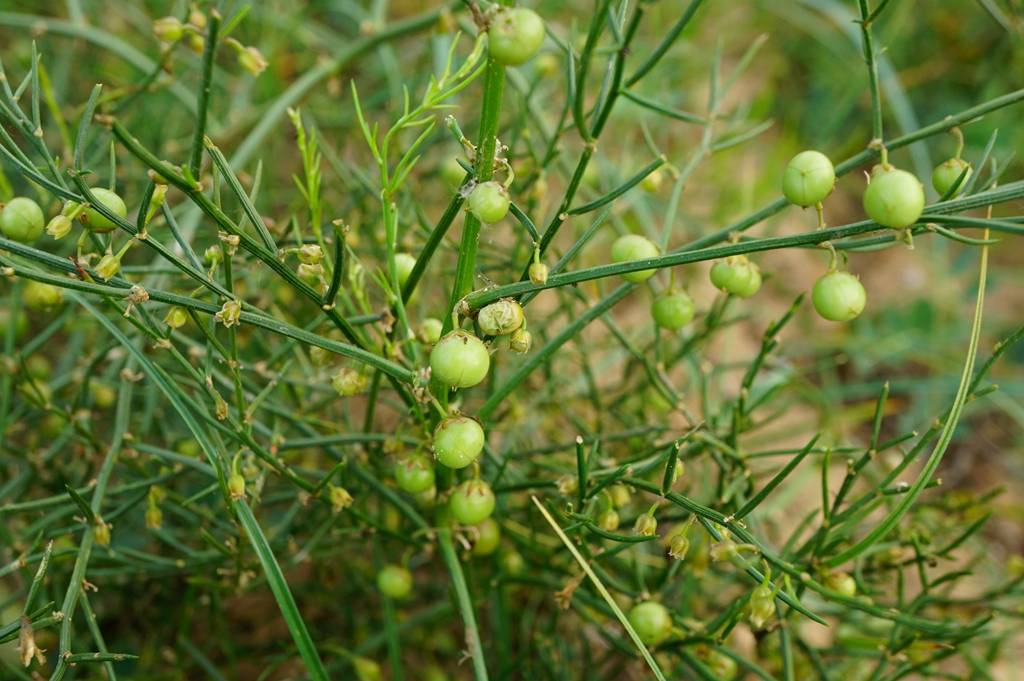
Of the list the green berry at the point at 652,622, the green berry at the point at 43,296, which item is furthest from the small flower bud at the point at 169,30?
the green berry at the point at 652,622

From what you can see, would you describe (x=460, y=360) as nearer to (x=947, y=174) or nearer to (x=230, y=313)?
(x=230, y=313)

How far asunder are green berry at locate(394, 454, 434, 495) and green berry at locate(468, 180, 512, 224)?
10.1 inches

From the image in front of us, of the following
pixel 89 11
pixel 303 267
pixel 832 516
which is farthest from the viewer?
pixel 89 11

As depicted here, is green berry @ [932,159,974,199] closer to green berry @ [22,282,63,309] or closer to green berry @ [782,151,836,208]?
green berry @ [782,151,836,208]

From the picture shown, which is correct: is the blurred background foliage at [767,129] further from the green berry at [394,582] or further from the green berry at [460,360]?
the green berry at [460,360]

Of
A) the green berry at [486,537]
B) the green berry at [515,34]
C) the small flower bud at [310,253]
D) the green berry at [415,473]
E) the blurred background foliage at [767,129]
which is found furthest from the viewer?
the blurred background foliage at [767,129]

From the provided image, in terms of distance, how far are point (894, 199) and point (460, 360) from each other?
312mm

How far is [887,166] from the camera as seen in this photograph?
26.5 inches

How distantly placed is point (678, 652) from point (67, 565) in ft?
2.21

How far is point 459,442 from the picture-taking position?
0.72 metres

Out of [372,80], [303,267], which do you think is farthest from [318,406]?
[372,80]

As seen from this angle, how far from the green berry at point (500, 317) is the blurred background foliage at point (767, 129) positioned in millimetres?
614

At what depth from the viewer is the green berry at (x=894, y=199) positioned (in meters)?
0.66

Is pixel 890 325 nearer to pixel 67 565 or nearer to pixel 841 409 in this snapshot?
pixel 841 409
